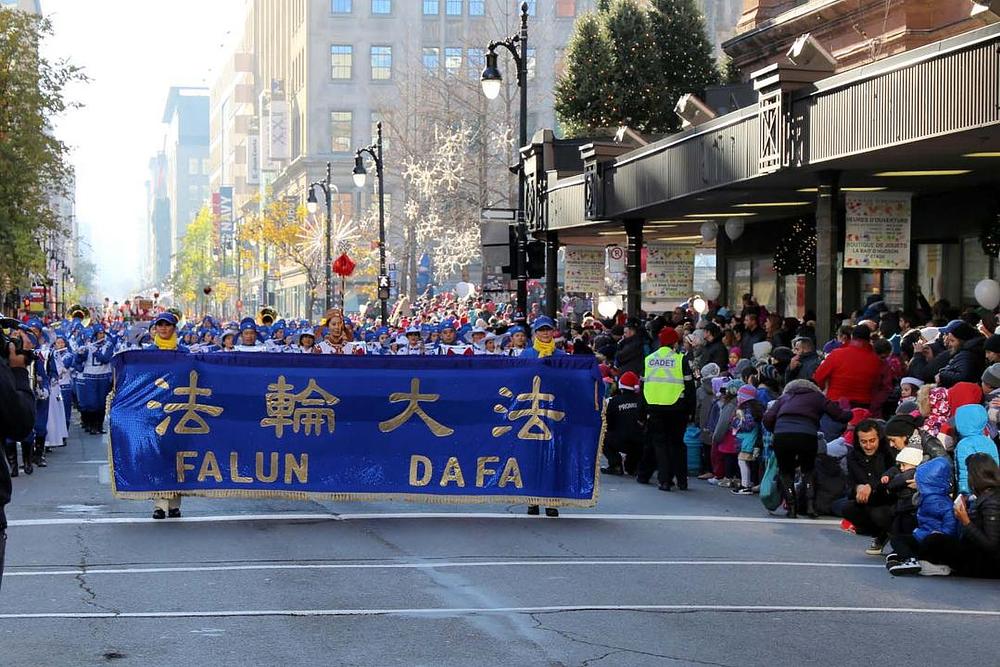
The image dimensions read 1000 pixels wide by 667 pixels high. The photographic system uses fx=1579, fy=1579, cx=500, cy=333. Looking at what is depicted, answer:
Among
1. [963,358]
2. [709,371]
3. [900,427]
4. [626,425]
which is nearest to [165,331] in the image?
[626,425]

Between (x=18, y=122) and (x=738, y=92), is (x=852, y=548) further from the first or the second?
(x=18, y=122)

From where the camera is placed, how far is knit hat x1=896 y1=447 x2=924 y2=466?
494 inches

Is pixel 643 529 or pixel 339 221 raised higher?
pixel 339 221

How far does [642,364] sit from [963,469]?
9.73 meters

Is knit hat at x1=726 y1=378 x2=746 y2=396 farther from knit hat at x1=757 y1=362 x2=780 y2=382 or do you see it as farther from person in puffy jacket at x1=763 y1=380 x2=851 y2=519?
person in puffy jacket at x1=763 y1=380 x2=851 y2=519

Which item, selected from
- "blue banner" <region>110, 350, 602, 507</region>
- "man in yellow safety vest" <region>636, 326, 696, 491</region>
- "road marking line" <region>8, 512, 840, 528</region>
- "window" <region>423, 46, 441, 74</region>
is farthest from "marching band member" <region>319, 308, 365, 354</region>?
"window" <region>423, 46, 441, 74</region>

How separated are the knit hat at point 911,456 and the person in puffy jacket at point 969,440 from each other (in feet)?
0.91

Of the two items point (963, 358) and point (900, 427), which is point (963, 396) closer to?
point (900, 427)

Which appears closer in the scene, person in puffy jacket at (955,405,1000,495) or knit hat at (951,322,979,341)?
person in puffy jacket at (955,405,1000,495)

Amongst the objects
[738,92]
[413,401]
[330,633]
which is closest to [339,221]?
[738,92]

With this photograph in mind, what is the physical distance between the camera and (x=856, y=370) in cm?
1697

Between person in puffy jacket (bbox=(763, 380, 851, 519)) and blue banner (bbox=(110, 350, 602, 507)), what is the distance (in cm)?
190

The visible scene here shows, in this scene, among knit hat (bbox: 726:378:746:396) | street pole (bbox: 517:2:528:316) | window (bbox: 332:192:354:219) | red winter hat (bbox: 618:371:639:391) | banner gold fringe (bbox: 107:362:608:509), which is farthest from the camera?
window (bbox: 332:192:354:219)

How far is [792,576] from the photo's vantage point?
38.3 ft
